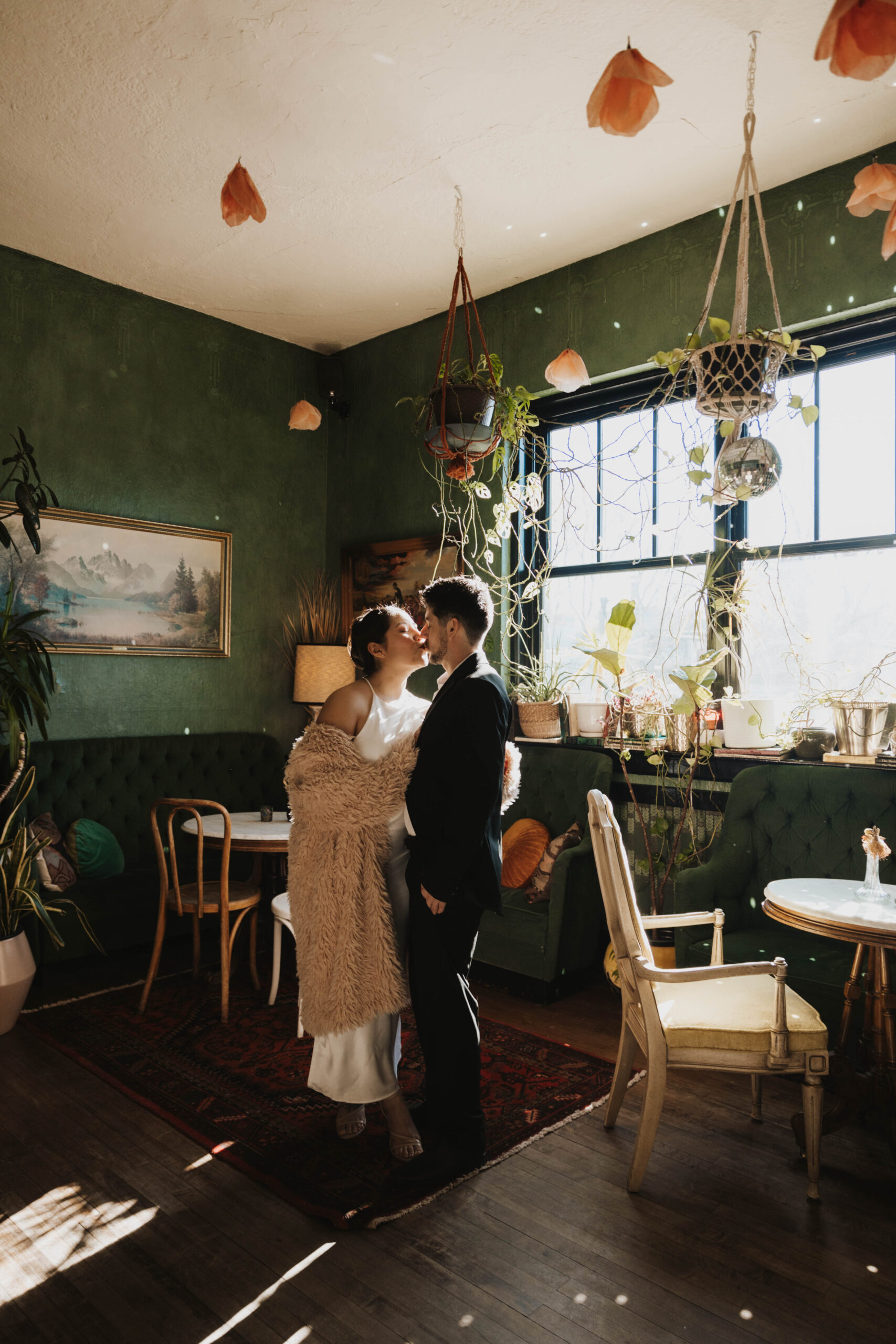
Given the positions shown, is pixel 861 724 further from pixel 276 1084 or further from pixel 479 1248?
pixel 276 1084

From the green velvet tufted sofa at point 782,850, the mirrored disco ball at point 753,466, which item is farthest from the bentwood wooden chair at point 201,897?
the mirrored disco ball at point 753,466

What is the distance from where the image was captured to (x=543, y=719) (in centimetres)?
455

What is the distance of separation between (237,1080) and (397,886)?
3.58 ft

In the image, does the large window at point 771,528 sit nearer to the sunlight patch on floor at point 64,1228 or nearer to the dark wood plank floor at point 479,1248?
the dark wood plank floor at point 479,1248

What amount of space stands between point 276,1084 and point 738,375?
114 inches

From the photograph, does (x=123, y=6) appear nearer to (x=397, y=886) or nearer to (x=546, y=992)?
(x=397, y=886)

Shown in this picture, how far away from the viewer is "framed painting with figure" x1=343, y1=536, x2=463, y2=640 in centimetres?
514

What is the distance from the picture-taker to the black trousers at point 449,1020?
2.41 meters

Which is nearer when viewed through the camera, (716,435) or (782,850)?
(782,850)

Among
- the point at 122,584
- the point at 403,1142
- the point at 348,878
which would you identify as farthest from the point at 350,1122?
the point at 122,584

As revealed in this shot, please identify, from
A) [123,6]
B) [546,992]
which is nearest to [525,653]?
[546,992]

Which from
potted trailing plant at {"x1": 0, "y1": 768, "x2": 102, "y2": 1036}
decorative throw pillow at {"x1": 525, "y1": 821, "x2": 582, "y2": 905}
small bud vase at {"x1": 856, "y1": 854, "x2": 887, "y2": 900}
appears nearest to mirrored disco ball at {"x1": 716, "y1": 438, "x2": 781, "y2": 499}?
small bud vase at {"x1": 856, "y1": 854, "x2": 887, "y2": 900}

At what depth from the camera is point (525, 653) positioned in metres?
4.92

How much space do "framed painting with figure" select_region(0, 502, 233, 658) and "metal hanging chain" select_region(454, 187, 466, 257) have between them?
2204 millimetres
